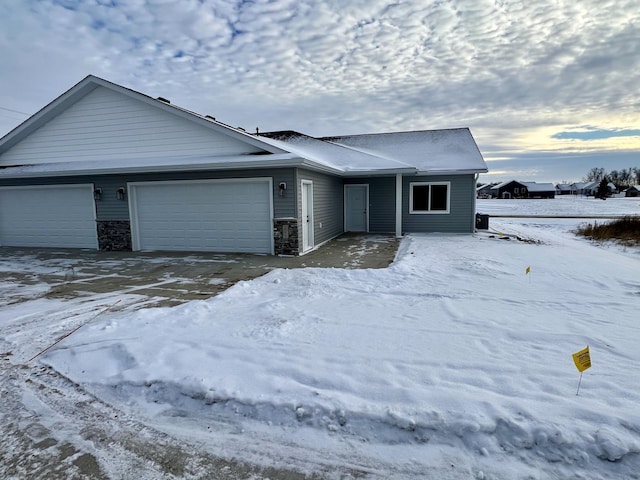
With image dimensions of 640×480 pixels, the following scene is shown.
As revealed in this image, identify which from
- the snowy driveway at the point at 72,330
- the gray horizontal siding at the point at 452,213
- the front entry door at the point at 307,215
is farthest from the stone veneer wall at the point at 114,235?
the gray horizontal siding at the point at 452,213

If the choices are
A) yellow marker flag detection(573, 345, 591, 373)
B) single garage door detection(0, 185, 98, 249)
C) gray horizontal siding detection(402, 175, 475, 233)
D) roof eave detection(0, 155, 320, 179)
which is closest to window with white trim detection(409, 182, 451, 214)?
gray horizontal siding detection(402, 175, 475, 233)

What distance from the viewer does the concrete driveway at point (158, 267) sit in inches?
251

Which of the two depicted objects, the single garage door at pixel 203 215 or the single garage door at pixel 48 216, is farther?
the single garage door at pixel 48 216

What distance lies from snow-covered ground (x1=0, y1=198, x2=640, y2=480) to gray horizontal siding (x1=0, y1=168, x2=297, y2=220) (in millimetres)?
3801

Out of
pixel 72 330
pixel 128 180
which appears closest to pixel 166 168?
pixel 128 180

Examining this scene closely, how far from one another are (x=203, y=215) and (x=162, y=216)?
1.36 meters

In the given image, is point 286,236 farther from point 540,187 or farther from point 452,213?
point 540,187

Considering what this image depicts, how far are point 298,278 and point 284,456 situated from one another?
4.57 metres

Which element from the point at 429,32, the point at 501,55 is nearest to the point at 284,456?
the point at 429,32

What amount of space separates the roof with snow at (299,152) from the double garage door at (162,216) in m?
0.70

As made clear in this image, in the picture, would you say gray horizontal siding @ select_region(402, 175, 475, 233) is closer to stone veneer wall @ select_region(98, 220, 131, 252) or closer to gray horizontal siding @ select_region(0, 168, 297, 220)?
gray horizontal siding @ select_region(0, 168, 297, 220)

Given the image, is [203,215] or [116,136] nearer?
[203,215]

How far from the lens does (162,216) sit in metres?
10.6

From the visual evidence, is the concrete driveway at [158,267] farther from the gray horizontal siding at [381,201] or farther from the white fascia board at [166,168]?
the gray horizontal siding at [381,201]
